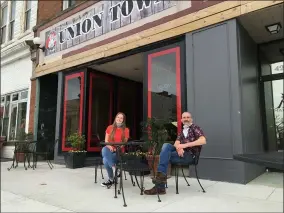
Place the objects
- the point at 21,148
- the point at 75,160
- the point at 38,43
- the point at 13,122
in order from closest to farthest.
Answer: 1. the point at 75,160
2. the point at 21,148
3. the point at 38,43
4. the point at 13,122

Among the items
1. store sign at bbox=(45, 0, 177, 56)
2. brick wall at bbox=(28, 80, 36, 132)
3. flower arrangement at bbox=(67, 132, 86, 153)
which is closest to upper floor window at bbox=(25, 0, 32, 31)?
store sign at bbox=(45, 0, 177, 56)

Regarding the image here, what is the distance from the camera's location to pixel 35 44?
29.5 ft

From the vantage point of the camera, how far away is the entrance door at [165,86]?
5.36 metres

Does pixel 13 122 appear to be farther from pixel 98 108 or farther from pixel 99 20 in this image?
pixel 99 20

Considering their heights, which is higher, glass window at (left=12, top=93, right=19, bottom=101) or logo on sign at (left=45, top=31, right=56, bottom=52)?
logo on sign at (left=45, top=31, right=56, bottom=52)

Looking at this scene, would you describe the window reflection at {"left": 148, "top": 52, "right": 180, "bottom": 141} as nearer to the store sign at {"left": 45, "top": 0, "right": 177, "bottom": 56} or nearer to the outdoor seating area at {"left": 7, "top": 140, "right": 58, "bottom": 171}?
the store sign at {"left": 45, "top": 0, "right": 177, "bottom": 56}

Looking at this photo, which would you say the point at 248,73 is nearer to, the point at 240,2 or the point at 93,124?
the point at 240,2

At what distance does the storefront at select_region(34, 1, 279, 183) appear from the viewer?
4.62 metres

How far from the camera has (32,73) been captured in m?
9.34

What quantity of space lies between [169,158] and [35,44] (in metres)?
7.20

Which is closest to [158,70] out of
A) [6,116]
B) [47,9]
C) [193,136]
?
[193,136]

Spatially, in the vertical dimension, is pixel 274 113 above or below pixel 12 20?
below

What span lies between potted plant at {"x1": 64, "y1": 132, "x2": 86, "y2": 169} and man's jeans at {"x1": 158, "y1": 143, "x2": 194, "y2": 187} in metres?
3.57

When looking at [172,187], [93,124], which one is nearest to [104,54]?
[93,124]
